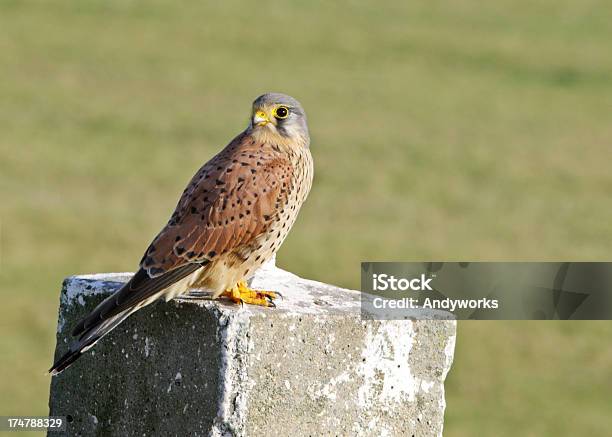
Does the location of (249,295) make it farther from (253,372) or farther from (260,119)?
(260,119)

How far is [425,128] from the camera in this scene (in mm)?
32562

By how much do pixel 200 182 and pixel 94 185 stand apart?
17616 millimetres

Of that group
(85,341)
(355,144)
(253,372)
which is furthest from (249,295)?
(355,144)

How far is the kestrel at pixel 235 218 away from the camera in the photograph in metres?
4.65

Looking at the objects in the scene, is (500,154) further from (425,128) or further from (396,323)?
(396,323)

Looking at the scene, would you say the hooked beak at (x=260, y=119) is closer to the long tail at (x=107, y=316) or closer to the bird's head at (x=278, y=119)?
the bird's head at (x=278, y=119)

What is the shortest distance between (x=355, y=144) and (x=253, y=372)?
25364 mm

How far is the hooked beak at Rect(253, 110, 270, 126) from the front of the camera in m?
5.09

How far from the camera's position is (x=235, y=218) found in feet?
15.8

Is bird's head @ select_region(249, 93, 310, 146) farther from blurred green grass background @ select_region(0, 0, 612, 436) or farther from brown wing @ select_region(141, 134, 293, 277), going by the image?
blurred green grass background @ select_region(0, 0, 612, 436)

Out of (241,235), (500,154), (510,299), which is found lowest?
(241,235)

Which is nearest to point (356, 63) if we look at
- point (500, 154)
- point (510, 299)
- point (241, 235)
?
point (500, 154)

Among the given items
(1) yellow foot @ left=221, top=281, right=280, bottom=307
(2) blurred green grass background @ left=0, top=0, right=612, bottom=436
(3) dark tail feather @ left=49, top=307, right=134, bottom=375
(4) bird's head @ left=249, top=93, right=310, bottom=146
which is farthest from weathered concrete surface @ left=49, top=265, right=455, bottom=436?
(2) blurred green grass background @ left=0, top=0, right=612, bottom=436

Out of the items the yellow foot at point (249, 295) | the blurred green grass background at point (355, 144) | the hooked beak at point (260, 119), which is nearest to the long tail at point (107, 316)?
the yellow foot at point (249, 295)
